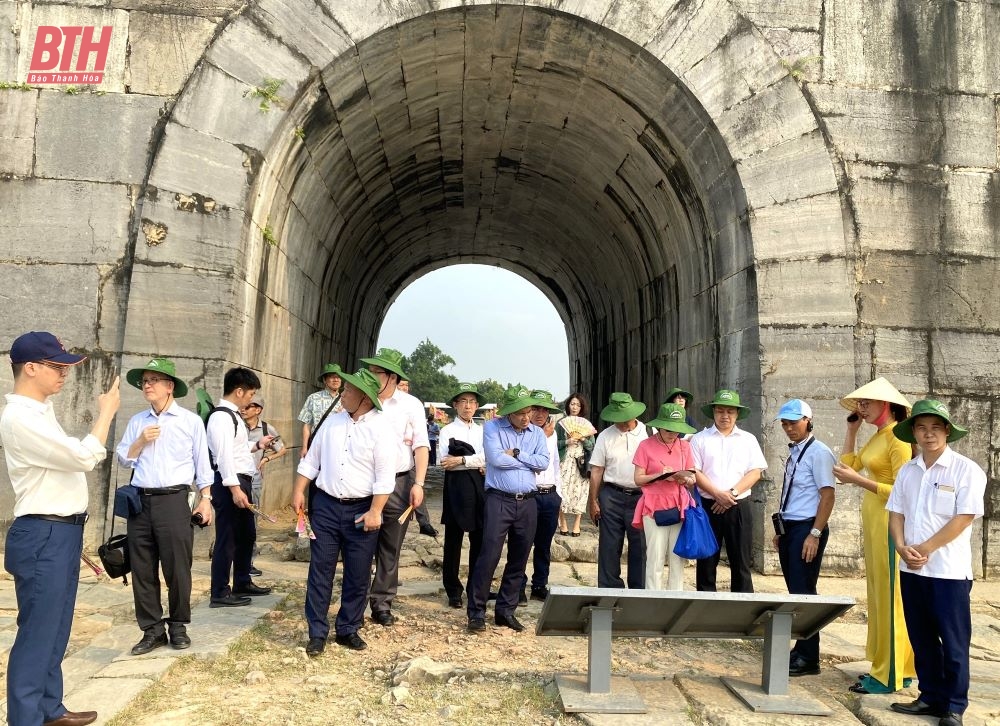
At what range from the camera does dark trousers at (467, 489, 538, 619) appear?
5348 mm

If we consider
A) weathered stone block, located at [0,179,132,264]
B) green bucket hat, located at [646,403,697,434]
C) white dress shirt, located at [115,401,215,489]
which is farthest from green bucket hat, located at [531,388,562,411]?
weathered stone block, located at [0,179,132,264]

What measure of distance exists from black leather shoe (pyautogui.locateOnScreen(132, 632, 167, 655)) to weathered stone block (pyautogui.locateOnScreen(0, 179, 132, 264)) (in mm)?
3596

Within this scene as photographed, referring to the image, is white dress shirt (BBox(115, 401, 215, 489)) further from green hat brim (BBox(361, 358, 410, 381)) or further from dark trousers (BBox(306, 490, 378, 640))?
green hat brim (BBox(361, 358, 410, 381))

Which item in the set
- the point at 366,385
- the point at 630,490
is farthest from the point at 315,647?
the point at 630,490

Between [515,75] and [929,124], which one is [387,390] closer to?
[515,75]

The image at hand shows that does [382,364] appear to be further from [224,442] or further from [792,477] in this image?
[792,477]

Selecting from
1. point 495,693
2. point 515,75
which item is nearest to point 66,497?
point 495,693

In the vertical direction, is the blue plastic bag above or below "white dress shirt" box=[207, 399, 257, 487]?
below

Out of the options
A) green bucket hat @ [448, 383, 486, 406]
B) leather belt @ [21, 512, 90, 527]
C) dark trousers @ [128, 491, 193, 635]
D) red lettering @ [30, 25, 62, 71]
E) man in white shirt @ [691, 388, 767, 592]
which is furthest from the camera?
red lettering @ [30, 25, 62, 71]

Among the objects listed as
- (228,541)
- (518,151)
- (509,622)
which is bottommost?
(509,622)

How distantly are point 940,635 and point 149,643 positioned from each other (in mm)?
4186

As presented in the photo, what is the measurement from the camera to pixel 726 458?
5.39 metres

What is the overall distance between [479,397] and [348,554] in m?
2.11

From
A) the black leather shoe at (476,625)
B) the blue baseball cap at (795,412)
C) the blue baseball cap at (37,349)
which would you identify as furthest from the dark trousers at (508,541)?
the blue baseball cap at (37,349)
